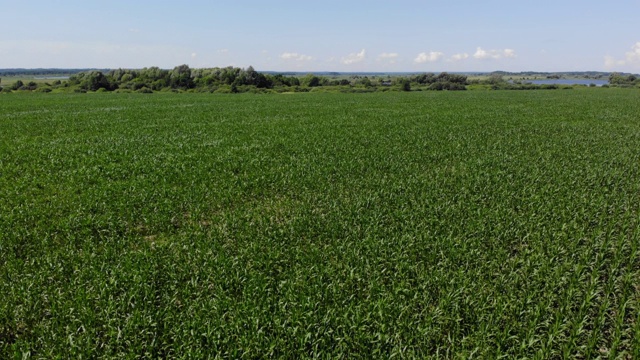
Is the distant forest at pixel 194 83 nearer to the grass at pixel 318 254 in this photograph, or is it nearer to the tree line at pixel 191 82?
the tree line at pixel 191 82

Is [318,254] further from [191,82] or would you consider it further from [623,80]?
[623,80]

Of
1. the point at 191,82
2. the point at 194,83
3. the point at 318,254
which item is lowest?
the point at 318,254

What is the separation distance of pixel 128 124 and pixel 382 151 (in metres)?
22.8

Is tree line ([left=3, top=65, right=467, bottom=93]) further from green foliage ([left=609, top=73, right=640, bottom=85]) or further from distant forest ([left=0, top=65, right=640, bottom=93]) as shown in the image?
green foliage ([left=609, top=73, right=640, bottom=85])

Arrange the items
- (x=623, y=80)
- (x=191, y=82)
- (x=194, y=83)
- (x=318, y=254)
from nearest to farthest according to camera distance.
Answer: (x=318, y=254) → (x=191, y=82) → (x=194, y=83) → (x=623, y=80)

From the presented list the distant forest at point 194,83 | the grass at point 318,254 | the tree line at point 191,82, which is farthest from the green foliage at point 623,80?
the grass at point 318,254

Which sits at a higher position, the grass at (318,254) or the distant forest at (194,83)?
the distant forest at (194,83)

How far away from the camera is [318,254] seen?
8.98 meters

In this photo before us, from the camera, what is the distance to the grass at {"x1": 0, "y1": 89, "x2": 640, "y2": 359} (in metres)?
6.09

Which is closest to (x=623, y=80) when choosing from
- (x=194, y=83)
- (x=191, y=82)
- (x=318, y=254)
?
(x=194, y=83)

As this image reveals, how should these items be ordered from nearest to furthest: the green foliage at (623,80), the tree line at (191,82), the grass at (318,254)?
the grass at (318,254) → the tree line at (191,82) → the green foliage at (623,80)

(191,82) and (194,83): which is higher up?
(191,82)

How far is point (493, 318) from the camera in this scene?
6609 millimetres

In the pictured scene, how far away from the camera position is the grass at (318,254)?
6.09 metres
